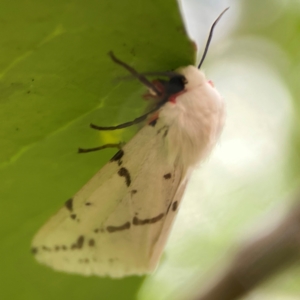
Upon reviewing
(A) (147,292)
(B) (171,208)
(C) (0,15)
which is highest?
(C) (0,15)

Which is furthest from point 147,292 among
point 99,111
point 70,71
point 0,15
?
point 0,15

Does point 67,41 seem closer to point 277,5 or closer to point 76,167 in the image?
point 76,167

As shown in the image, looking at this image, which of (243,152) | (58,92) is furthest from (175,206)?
(243,152)

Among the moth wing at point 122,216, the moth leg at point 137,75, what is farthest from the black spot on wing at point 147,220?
the moth leg at point 137,75

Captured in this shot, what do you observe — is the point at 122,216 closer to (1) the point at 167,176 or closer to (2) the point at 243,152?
(1) the point at 167,176

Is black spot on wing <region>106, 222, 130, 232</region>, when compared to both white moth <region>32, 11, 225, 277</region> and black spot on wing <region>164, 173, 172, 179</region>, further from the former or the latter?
black spot on wing <region>164, 173, 172, 179</region>
